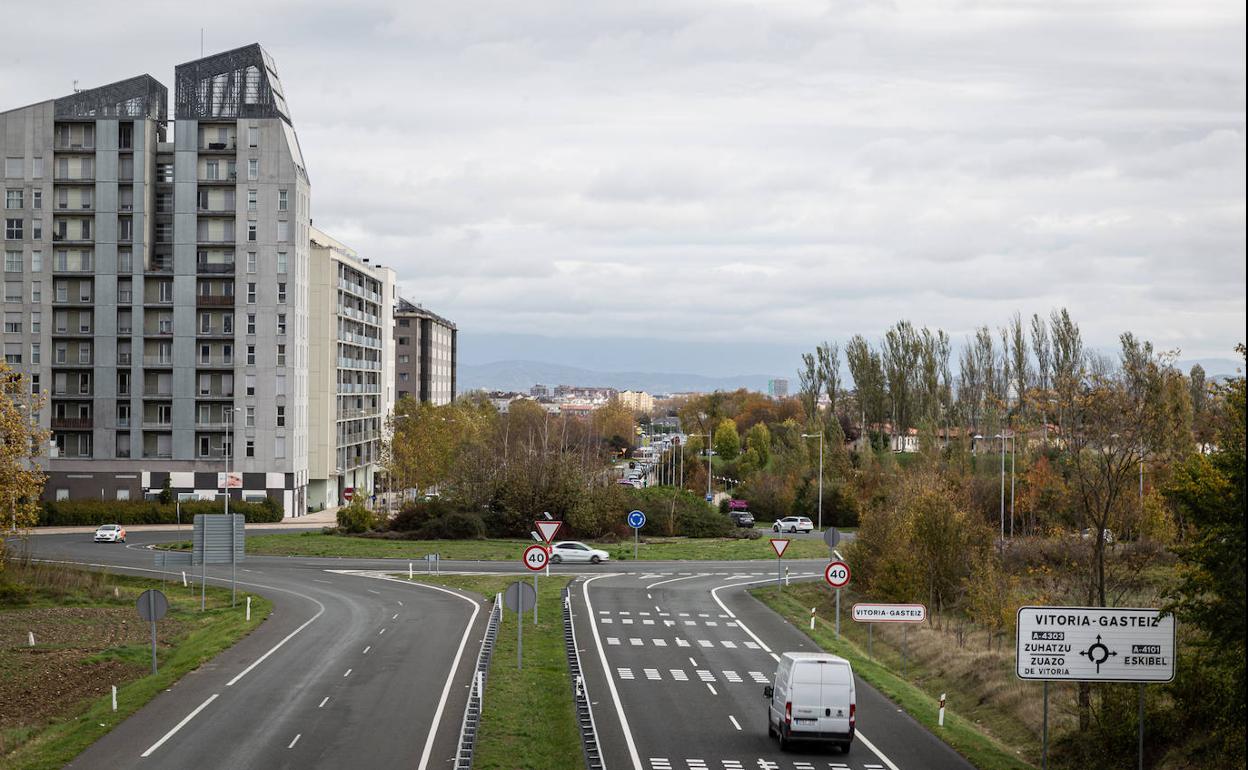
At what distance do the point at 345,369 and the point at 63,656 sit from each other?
7593 centimetres

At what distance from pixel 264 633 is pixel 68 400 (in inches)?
2351

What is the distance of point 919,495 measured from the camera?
44.5 meters

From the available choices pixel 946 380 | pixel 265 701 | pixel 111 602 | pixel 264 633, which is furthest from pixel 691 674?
pixel 946 380

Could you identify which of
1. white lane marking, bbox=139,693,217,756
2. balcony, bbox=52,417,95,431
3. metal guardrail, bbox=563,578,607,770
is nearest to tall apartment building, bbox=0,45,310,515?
balcony, bbox=52,417,95,431

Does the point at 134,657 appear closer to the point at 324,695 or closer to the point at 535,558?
the point at 324,695

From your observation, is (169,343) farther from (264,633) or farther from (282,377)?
(264,633)

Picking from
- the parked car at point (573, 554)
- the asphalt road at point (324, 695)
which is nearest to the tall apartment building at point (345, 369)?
the parked car at point (573, 554)

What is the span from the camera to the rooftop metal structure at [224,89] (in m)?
92.8

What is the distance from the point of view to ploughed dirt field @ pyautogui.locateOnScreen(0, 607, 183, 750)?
29375 mm

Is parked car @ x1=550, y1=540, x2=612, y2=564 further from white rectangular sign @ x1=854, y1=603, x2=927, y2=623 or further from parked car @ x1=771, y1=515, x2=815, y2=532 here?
white rectangular sign @ x1=854, y1=603, x2=927, y2=623

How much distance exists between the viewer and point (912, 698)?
1155 inches

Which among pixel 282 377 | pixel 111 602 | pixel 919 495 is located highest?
pixel 282 377

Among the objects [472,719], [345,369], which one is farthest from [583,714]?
[345,369]

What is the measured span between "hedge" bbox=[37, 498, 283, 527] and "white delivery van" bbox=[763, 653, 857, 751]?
227 feet
